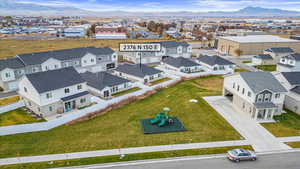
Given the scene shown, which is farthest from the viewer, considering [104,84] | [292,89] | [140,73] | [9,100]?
[140,73]

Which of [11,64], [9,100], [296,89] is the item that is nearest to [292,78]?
[296,89]

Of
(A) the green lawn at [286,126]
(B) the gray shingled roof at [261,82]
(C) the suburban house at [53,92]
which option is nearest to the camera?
(A) the green lawn at [286,126]

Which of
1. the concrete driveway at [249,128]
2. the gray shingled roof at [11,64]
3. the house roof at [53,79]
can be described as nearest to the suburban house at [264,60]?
the concrete driveway at [249,128]

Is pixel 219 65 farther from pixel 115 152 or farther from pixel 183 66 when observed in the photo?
pixel 115 152

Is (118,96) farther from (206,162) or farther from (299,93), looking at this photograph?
(299,93)

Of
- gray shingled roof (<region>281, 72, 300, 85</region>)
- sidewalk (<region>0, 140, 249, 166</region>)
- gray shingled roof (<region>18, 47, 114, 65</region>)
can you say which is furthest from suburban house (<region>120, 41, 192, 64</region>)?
sidewalk (<region>0, 140, 249, 166</region>)

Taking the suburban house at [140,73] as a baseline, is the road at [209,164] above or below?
below

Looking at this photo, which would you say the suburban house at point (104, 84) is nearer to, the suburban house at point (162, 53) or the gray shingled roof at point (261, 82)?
the suburban house at point (162, 53)

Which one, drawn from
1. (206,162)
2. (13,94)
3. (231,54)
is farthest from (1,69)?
(231,54)
